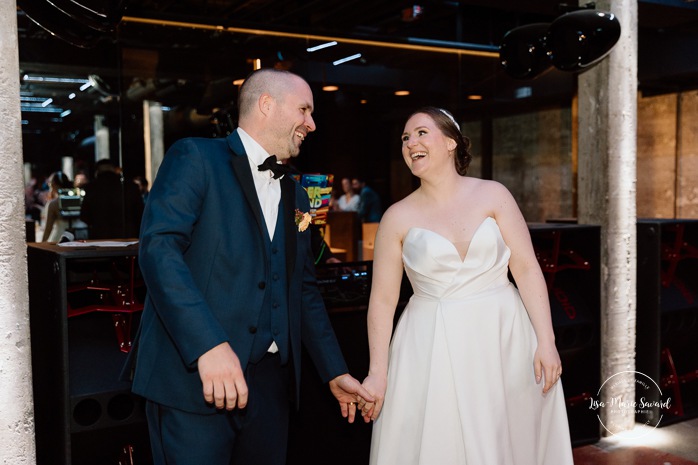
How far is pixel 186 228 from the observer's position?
1.89 meters

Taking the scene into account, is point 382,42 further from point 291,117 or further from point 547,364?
point 291,117

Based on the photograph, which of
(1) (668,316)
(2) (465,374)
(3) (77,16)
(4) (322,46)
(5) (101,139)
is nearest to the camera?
(2) (465,374)


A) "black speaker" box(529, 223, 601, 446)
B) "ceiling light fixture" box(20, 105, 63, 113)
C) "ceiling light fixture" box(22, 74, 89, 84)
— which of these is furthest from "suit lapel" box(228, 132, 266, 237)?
"ceiling light fixture" box(20, 105, 63, 113)

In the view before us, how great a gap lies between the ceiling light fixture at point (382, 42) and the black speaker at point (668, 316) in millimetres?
5467

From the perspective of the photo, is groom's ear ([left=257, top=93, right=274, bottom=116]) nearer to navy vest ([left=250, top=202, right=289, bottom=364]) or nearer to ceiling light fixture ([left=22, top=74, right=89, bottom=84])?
navy vest ([left=250, top=202, right=289, bottom=364])

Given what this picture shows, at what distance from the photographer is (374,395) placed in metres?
2.54

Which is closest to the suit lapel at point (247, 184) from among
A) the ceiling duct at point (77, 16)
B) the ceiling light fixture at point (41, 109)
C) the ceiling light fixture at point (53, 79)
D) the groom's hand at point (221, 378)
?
the groom's hand at point (221, 378)

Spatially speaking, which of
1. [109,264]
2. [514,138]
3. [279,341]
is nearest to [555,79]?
[514,138]

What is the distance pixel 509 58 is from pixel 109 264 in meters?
2.79

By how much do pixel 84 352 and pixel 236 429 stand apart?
127 centimetres

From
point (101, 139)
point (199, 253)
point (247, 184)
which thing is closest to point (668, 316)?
point (247, 184)

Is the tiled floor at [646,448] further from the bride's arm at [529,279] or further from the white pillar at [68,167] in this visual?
the white pillar at [68,167]

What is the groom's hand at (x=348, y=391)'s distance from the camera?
7.75 feet

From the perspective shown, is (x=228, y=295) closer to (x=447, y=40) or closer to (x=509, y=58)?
(x=509, y=58)
